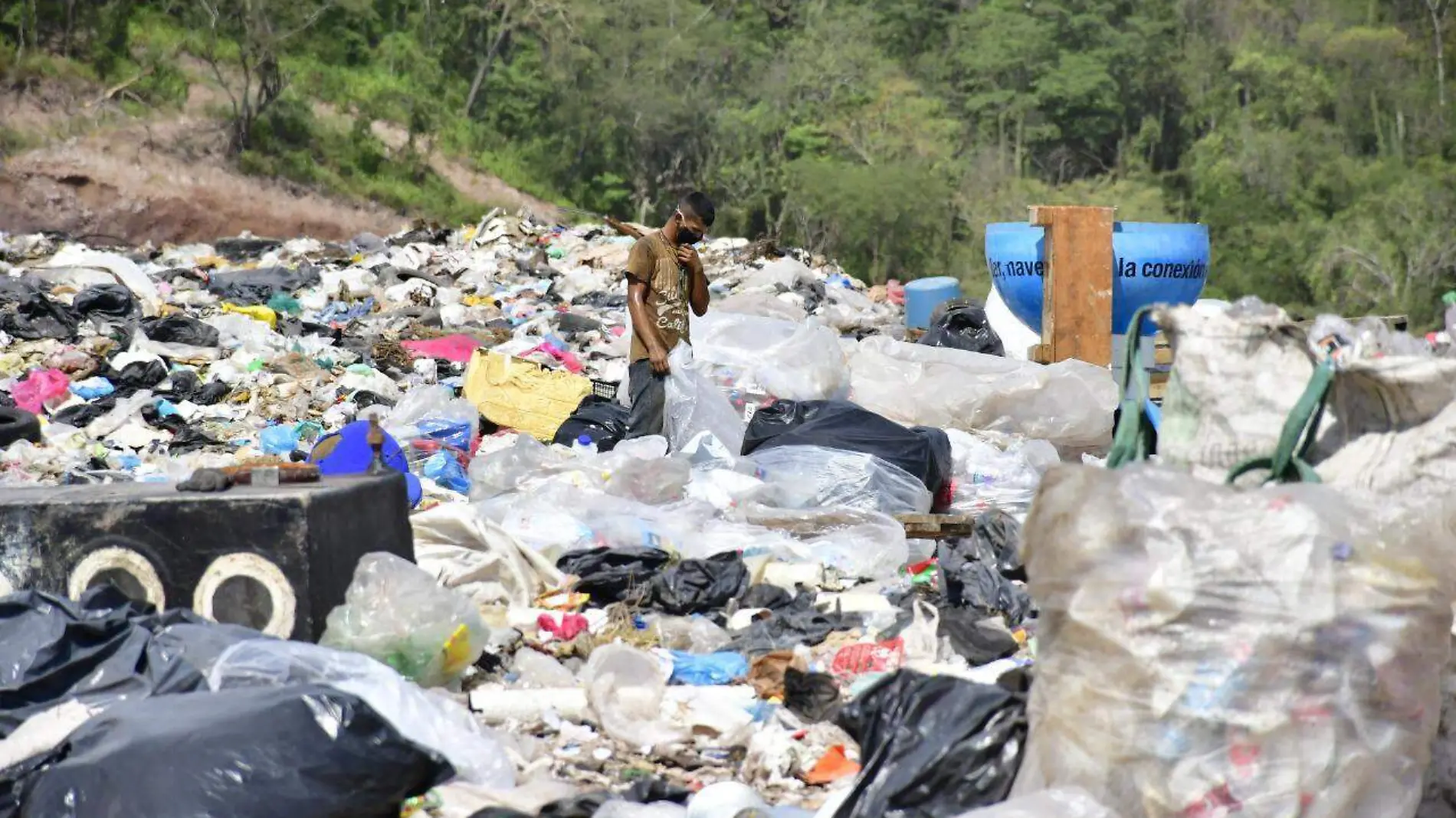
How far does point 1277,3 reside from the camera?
4047 centimetres

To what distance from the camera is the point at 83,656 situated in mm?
3523

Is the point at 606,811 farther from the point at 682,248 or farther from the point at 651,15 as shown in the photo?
the point at 651,15

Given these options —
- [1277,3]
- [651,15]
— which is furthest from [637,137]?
[1277,3]

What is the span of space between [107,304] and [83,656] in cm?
801

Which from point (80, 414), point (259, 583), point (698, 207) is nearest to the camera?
point (259, 583)

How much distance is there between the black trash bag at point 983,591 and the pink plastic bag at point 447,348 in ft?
18.3

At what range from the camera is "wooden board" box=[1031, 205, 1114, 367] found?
31.3 feet

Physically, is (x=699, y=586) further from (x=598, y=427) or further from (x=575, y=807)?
(x=598, y=427)

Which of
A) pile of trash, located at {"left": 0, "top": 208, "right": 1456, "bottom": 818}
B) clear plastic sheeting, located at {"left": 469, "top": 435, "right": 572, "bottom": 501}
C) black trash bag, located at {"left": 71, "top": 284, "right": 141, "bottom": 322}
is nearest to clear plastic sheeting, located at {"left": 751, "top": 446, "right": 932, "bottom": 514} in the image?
pile of trash, located at {"left": 0, "top": 208, "right": 1456, "bottom": 818}

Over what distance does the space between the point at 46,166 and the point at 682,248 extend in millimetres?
15946

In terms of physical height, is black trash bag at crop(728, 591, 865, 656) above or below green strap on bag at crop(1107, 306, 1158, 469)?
below

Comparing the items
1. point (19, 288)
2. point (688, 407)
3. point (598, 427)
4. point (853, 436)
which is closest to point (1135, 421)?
point (853, 436)

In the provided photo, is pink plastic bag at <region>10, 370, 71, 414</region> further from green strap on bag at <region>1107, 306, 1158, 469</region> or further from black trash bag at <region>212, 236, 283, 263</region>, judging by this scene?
green strap on bag at <region>1107, 306, 1158, 469</region>

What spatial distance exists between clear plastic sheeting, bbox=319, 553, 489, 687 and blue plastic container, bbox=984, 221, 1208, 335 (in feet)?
20.7
